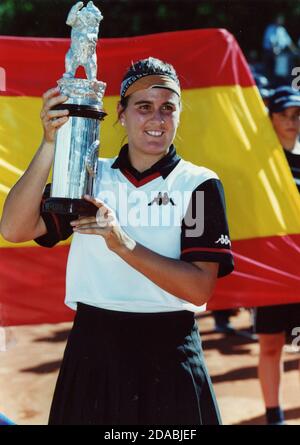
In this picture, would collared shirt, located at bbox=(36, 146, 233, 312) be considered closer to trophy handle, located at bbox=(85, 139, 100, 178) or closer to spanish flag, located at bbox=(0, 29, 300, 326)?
trophy handle, located at bbox=(85, 139, 100, 178)

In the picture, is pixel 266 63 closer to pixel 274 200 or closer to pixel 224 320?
pixel 224 320

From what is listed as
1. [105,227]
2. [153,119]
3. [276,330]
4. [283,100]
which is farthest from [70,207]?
[283,100]

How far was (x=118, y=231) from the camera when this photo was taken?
6.53 feet

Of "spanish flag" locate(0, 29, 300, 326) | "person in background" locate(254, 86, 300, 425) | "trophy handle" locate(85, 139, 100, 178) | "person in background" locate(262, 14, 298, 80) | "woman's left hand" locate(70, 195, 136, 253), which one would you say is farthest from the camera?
"person in background" locate(262, 14, 298, 80)

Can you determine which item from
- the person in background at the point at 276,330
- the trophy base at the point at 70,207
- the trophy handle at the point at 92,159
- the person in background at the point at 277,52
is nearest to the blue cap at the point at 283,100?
the person in background at the point at 276,330

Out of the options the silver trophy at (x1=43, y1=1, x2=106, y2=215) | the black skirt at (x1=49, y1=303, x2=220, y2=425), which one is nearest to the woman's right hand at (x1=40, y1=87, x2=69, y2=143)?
the silver trophy at (x1=43, y1=1, x2=106, y2=215)

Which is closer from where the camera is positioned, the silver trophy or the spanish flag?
the silver trophy

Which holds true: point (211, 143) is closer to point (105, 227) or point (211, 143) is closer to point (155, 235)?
point (155, 235)

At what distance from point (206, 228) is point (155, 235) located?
15cm

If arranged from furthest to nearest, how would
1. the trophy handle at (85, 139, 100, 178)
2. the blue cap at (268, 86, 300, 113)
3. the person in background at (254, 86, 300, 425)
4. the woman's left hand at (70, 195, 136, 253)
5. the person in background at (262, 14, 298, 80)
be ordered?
1. the person in background at (262, 14, 298, 80)
2. the blue cap at (268, 86, 300, 113)
3. the person in background at (254, 86, 300, 425)
4. the trophy handle at (85, 139, 100, 178)
5. the woman's left hand at (70, 195, 136, 253)

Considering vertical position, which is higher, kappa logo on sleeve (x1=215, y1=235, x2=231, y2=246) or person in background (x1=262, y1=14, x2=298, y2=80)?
person in background (x1=262, y1=14, x2=298, y2=80)

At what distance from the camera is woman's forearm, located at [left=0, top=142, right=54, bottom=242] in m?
2.12

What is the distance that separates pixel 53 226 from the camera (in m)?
2.28

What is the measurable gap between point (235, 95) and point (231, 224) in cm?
58
